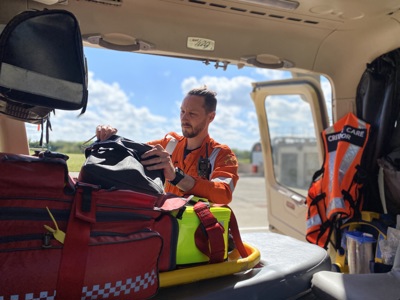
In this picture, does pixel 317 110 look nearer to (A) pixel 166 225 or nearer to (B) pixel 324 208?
(B) pixel 324 208

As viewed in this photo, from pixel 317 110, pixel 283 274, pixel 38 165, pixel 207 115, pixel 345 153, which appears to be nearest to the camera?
pixel 38 165

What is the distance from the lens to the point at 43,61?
4.02 feet

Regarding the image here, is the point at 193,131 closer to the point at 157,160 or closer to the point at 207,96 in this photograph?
the point at 207,96

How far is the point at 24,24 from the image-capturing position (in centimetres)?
121

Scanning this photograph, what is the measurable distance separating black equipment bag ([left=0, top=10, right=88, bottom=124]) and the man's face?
3.98 feet

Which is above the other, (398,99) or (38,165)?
(398,99)

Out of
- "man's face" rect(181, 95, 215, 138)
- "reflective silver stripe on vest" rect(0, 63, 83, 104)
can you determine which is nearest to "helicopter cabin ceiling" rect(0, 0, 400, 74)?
"man's face" rect(181, 95, 215, 138)

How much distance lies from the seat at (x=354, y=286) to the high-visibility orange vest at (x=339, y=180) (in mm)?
953

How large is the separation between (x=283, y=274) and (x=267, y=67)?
5.08ft

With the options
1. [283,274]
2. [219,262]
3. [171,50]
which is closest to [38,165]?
[219,262]

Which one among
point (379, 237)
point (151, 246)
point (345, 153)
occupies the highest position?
point (345, 153)

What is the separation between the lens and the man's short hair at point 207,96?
8.27 feet

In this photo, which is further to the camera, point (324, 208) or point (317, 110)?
point (317, 110)

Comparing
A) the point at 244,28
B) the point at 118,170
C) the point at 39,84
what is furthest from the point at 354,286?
the point at 244,28
